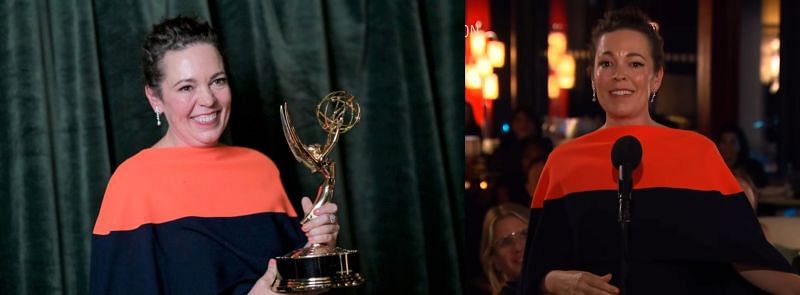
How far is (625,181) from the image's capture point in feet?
8.60

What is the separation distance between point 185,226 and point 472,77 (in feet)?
2.72

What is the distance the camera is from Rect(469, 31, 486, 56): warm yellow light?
302cm

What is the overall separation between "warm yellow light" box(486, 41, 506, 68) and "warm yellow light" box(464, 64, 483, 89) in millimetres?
48

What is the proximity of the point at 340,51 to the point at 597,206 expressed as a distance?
92 cm

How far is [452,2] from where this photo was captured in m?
3.26

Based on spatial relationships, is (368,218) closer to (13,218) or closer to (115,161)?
(115,161)

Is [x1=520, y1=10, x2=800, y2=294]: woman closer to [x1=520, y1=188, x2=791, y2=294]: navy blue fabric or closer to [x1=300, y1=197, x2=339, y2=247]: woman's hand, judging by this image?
[x1=520, y1=188, x2=791, y2=294]: navy blue fabric

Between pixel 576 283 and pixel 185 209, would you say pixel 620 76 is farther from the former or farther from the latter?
pixel 185 209

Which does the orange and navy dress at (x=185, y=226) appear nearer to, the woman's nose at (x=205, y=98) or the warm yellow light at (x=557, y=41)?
the woman's nose at (x=205, y=98)

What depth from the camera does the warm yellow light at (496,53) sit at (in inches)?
116

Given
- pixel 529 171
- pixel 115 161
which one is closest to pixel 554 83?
pixel 529 171

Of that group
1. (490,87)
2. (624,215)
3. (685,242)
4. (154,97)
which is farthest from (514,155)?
(154,97)

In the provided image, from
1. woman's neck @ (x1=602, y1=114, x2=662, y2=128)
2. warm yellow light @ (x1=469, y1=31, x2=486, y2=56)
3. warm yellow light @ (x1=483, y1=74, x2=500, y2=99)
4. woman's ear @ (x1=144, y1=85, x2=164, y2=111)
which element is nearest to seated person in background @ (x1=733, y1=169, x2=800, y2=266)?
woman's neck @ (x1=602, y1=114, x2=662, y2=128)

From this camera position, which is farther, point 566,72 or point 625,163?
point 566,72
